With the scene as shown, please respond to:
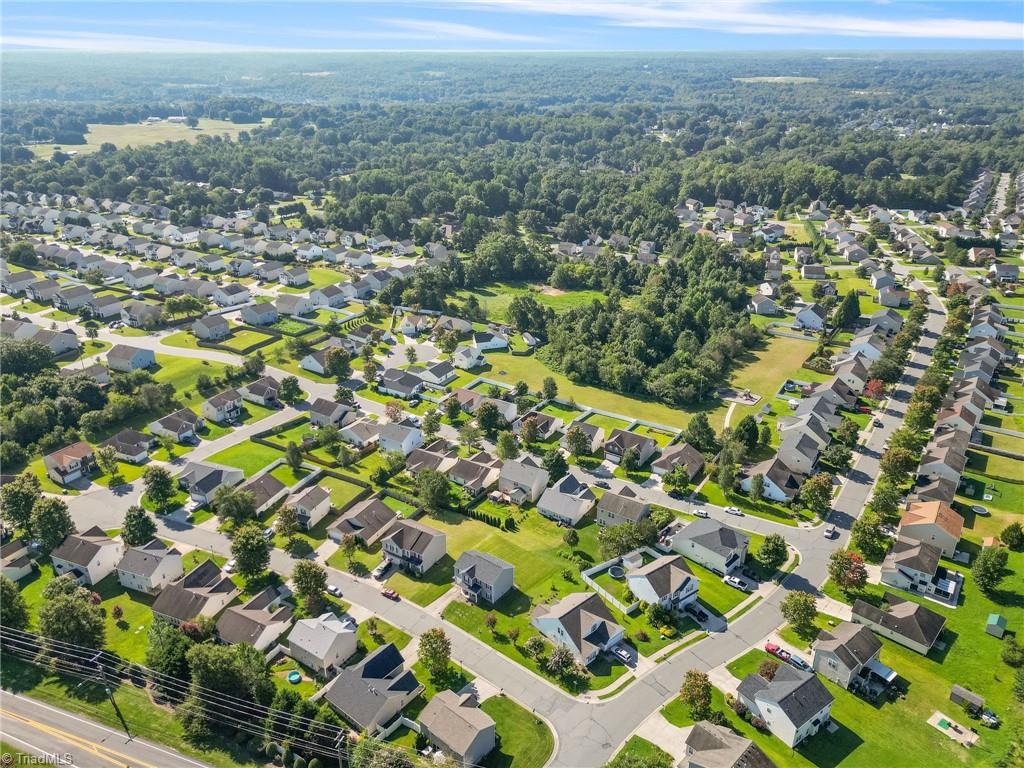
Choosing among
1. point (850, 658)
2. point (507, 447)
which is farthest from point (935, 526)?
point (507, 447)

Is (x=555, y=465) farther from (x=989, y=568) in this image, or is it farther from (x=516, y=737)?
(x=989, y=568)

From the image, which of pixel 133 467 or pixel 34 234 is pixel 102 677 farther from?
pixel 34 234

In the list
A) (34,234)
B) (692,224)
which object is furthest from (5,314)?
(692,224)

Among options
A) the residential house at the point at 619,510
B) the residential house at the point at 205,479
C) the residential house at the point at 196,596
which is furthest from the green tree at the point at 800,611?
the residential house at the point at 205,479

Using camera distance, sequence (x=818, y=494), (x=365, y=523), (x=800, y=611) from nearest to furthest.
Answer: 1. (x=800, y=611)
2. (x=365, y=523)
3. (x=818, y=494)

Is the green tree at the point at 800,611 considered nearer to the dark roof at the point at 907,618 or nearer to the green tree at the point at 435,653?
the dark roof at the point at 907,618

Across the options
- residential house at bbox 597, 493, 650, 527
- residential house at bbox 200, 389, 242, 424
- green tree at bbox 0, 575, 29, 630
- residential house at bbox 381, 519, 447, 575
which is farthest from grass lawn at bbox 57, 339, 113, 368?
residential house at bbox 597, 493, 650, 527
